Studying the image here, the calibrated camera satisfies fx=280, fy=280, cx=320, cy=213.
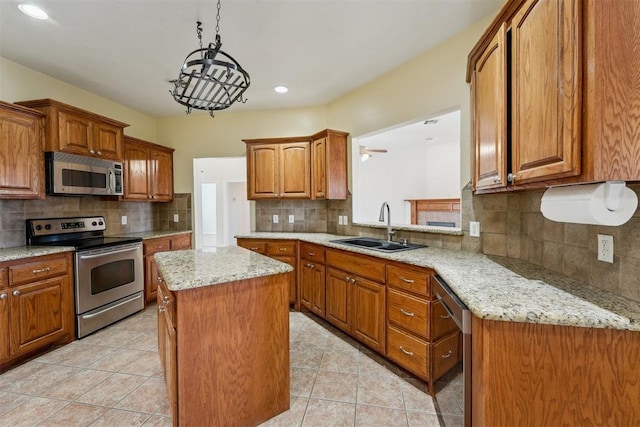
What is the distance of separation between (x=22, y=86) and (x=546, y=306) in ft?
14.4

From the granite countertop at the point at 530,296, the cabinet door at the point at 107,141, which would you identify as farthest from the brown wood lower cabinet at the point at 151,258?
the granite countertop at the point at 530,296

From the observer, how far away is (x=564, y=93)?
1.02 m

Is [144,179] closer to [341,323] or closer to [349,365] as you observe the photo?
[341,323]

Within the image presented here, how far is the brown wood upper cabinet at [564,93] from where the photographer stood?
0.90 metres

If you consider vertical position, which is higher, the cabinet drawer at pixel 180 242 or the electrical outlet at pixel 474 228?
the electrical outlet at pixel 474 228

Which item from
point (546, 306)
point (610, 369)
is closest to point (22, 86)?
point (546, 306)

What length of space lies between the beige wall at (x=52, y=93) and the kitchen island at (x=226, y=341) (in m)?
2.61

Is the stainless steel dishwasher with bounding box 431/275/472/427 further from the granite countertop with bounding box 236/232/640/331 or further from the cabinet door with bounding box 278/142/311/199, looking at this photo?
the cabinet door with bounding box 278/142/311/199

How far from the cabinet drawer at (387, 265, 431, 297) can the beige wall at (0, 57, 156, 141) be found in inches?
150

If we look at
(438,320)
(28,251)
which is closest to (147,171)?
(28,251)

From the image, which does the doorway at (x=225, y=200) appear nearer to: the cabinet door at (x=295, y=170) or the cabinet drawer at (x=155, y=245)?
the cabinet drawer at (x=155, y=245)

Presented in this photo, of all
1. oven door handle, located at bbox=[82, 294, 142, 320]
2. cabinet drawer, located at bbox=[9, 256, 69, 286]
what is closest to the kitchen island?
cabinet drawer, located at bbox=[9, 256, 69, 286]

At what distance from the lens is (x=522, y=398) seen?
102 centimetres

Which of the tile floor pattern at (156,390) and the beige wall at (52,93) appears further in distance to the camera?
the beige wall at (52,93)
